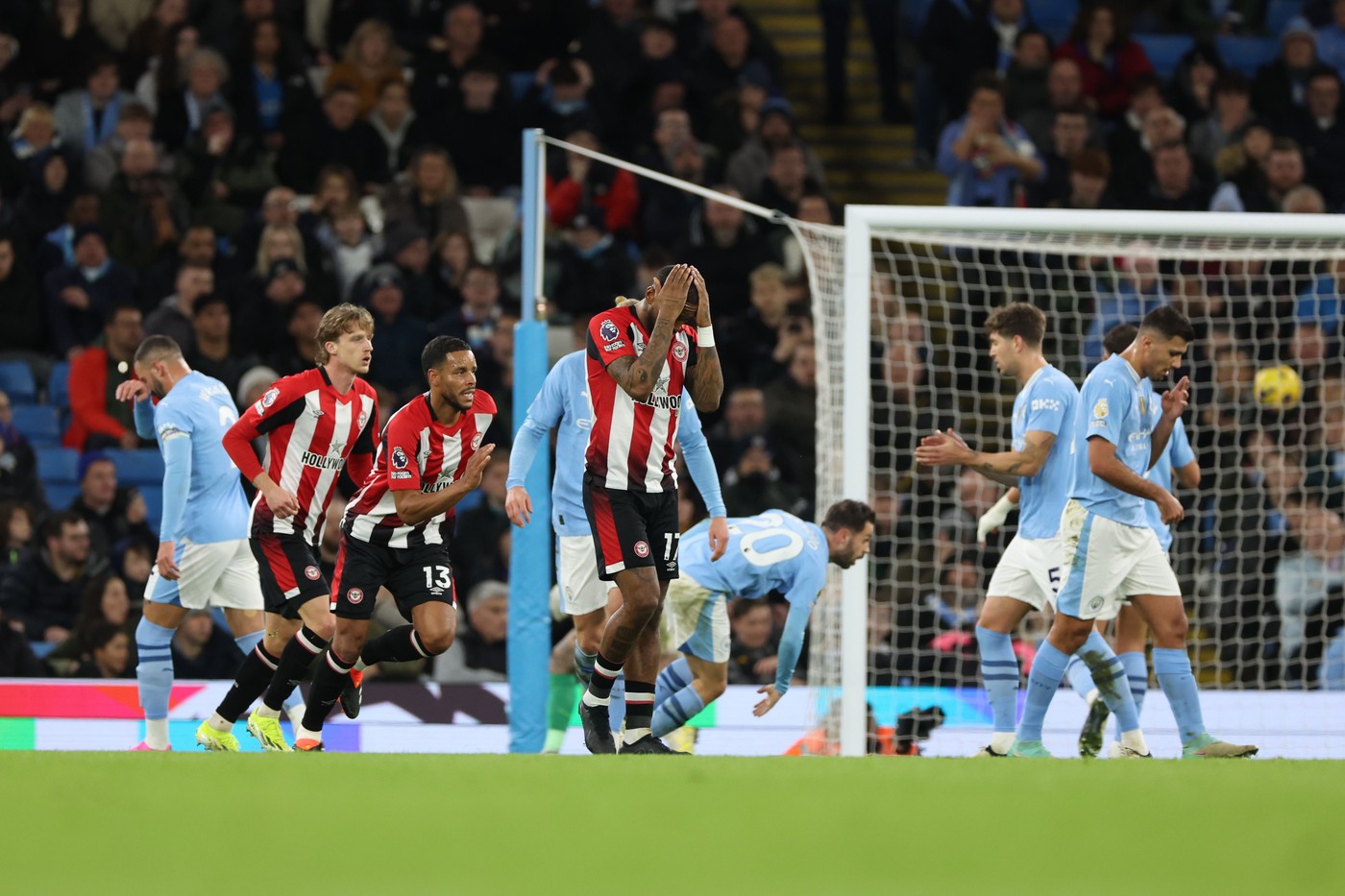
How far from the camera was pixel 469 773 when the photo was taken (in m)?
5.55

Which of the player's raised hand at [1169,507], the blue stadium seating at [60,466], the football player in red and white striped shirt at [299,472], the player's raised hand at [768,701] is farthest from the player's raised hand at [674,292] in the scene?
the blue stadium seating at [60,466]

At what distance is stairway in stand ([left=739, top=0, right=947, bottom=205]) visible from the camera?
15609mm

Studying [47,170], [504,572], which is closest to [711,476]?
[504,572]

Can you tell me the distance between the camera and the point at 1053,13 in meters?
16.0

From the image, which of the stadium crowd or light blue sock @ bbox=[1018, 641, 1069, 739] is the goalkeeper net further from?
light blue sock @ bbox=[1018, 641, 1069, 739]

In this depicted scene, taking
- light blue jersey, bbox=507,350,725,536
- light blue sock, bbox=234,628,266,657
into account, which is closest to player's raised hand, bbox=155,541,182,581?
light blue sock, bbox=234,628,266,657

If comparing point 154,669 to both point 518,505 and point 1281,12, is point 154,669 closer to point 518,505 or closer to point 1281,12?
point 518,505

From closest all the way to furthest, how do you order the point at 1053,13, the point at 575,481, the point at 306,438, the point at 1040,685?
the point at 306,438
the point at 1040,685
the point at 575,481
the point at 1053,13

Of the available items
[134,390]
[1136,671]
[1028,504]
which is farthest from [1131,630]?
[134,390]

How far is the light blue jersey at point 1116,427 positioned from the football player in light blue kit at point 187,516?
389 centimetres

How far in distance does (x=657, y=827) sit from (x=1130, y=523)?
10.7ft

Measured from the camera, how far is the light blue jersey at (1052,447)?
26.1ft

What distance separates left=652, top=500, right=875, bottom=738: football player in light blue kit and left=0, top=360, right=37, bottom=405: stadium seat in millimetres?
6749

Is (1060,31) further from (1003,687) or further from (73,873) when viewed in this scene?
(73,873)
